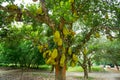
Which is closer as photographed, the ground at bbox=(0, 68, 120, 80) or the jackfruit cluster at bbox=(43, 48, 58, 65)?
the jackfruit cluster at bbox=(43, 48, 58, 65)

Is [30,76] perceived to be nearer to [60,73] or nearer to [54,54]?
[60,73]

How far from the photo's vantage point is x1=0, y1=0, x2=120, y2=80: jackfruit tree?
6.32 metres

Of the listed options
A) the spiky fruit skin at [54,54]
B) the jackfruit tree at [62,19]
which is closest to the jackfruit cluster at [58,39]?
the jackfruit tree at [62,19]

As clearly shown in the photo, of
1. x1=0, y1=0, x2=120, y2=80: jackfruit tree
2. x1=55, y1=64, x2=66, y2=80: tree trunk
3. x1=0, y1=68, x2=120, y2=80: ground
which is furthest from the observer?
x1=0, y1=68, x2=120, y2=80: ground

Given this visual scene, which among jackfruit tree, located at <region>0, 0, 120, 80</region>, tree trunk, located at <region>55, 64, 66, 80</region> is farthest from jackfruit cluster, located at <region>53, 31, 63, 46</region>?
tree trunk, located at <region>55, 64, 66, 80</region>

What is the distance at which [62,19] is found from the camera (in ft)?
21.8

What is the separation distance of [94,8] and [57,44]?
2.71 metres

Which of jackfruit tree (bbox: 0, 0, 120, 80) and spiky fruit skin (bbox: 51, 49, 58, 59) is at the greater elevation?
jackfruit tree (bbox: 0, 0, 120, 80)

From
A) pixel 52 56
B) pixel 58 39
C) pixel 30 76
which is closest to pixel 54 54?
pixel 52 56

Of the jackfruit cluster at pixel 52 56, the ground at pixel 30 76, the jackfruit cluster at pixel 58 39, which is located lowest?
the ground at pixel 30 76

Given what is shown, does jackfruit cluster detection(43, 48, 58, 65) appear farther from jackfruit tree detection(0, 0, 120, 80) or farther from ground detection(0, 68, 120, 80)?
ground detection(0, 68, 120, 80)

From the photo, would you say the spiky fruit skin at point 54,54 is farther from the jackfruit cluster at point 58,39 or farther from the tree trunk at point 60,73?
the tree trunk at point 60,73

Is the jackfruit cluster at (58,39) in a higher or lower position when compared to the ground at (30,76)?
higher

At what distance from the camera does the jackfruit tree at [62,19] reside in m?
6.32
